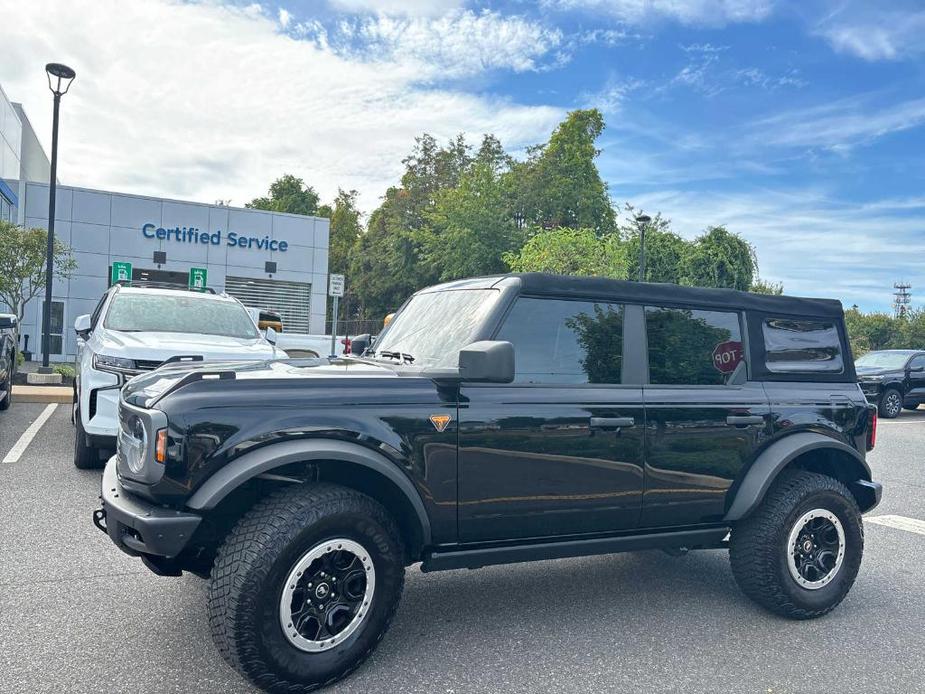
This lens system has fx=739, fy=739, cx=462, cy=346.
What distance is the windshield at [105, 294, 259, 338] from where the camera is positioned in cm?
761

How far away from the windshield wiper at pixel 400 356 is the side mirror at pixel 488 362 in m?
0.71

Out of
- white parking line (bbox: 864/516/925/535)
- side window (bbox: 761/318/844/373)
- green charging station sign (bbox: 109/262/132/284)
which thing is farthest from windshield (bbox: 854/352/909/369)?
green charging station sign (bbox: 109/262/132/284)

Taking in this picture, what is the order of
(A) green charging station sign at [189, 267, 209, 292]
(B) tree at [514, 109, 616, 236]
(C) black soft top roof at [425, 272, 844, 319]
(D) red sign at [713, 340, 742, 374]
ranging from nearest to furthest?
(C) black soft top roof at [425, 272, 844, 319] → (D) red sign at [713, 340, 742, 374] → (A) green charging station sign at [189, 267, 209, 292] → (B) tree at [514, 109, 616, 236]

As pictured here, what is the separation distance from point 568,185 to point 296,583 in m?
43.4

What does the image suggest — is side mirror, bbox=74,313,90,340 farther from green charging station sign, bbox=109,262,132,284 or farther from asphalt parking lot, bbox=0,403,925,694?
green charging station sign, bbox=109,262,132,284

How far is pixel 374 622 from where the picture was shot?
317 centimetres

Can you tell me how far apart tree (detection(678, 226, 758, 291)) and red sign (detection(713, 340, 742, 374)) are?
3701 cm

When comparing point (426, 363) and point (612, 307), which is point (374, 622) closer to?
point (426, 363)

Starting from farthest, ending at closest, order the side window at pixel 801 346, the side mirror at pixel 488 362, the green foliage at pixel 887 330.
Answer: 1. the green foliage at pixel 887 330
2. the side window at pixel 801 346
3. the side mirror at pixel 488 362

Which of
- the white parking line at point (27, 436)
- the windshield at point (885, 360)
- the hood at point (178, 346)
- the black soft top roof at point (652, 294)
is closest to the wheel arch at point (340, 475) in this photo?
the black soft top roof at point (652, 294)

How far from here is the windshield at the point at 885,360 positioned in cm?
1755

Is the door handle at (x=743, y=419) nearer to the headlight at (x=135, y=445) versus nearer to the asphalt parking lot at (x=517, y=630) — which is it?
the asphalt parking lot at (x=517, y=630)

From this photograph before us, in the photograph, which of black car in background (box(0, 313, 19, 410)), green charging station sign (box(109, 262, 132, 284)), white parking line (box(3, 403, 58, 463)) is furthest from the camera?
green charging station sign (box(109, 262, 132, 284))

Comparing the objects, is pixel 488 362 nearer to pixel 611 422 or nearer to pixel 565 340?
pixel 565 340
